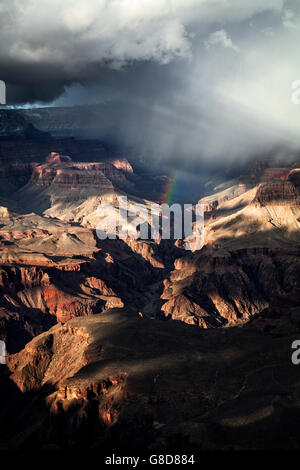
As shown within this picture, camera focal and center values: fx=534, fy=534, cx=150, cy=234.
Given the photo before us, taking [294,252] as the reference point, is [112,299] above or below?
below

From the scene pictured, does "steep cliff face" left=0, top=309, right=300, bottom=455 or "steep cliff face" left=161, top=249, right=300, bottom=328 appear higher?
"steep cliff face" left=161, top=249, right=300, bottom=328

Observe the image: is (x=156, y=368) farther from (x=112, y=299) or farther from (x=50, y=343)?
(x=112, y=299)

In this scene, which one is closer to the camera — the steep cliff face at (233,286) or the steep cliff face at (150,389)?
the steep cliff face at (150,389)

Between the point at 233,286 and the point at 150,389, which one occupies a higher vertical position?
the point at 233,286

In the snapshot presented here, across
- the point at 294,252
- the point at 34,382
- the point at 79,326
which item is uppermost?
the point at 294,252

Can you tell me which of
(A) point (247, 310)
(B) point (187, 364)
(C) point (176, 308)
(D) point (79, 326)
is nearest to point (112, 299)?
(C) point (176, 308)

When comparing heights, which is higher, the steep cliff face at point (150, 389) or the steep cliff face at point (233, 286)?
the steep cliff face at point (233, 286)

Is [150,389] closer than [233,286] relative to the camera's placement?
Yes
